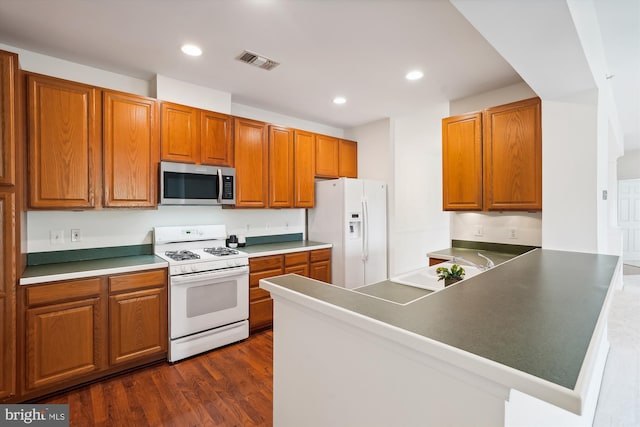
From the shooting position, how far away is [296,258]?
11.7ft

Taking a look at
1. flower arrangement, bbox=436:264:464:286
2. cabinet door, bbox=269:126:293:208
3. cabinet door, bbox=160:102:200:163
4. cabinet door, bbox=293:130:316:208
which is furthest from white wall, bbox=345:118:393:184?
flower arrangement, bbox=436:264:464:286

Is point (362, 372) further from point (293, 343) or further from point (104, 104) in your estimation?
point (104, 104)

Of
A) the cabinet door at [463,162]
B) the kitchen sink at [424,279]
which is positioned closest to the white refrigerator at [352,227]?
the cabinet door at [463,162]

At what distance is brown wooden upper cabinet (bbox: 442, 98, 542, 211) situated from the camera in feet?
8.44

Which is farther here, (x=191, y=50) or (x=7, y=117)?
(x=191, y=50)

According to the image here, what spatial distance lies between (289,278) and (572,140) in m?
2.41

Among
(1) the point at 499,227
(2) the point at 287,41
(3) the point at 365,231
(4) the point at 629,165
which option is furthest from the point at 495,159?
(4) the point at 629,165

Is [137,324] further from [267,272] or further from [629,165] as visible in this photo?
[629,165]

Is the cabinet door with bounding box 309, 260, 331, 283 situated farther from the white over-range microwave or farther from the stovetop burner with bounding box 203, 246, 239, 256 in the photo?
the white over-range microwave

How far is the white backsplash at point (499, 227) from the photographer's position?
2904mm

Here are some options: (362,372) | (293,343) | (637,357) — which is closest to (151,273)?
(293,343)

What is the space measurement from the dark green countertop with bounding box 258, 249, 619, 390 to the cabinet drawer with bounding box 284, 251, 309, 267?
1946mm

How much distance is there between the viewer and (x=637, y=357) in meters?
1.90

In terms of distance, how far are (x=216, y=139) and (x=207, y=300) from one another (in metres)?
1.63
